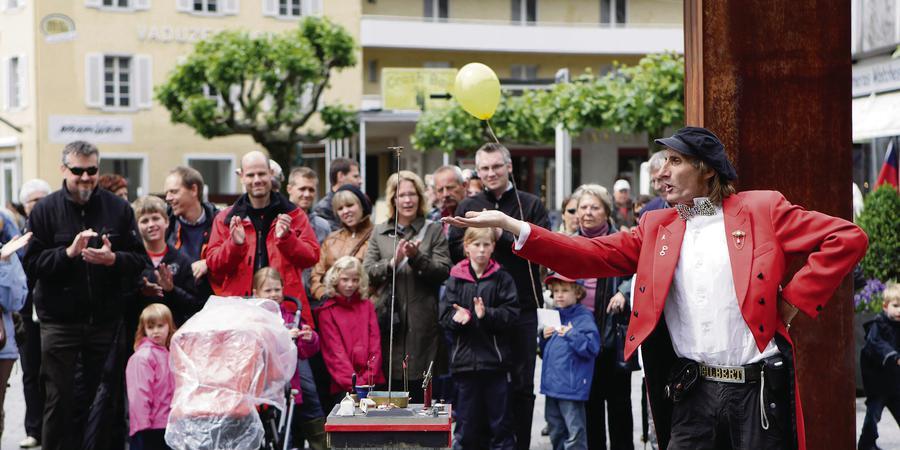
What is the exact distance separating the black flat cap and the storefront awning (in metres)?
12.7

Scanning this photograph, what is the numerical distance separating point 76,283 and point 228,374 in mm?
1528

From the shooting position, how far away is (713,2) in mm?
6273

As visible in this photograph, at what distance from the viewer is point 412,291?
8.33 meters

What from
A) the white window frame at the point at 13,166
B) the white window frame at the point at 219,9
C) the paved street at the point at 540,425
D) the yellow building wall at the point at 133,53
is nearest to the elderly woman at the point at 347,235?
the paved street at the point at 540,425

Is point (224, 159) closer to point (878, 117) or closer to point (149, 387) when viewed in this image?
point (878, 117)

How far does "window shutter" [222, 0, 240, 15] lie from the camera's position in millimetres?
44438

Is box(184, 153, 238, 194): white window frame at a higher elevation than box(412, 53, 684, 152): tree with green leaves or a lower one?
lower

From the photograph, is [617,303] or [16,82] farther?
[16,82]

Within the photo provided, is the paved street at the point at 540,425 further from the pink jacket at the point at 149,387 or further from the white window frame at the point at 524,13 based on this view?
the white window frame at the point at 524,13

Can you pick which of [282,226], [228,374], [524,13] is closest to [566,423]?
[282,226]

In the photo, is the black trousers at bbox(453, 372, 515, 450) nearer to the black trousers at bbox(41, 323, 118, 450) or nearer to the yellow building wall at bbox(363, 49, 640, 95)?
the black trousers at bbox(41, 323, 118, 450)

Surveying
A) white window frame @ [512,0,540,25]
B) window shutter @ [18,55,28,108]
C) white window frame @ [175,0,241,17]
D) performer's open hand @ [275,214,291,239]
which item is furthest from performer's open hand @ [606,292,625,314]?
white window frame @ [512,0,540,25]

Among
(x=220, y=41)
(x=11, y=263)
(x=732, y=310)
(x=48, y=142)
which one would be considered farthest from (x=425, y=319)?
(x=48, y=142)

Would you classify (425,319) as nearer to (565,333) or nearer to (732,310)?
(565,333)
